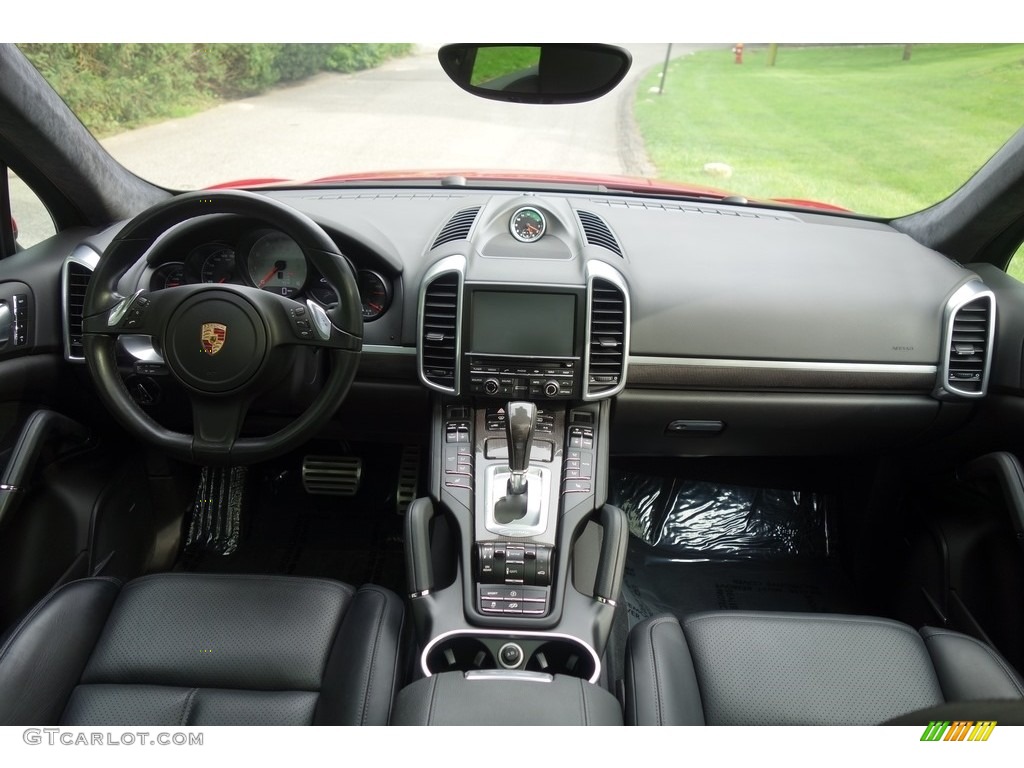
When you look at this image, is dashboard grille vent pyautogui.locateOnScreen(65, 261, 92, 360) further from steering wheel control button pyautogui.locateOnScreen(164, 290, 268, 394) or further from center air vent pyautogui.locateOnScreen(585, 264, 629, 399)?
center air vent pyautogui.locateOnScreen(585, 264, 629, 399)

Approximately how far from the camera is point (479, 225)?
226 centimetres

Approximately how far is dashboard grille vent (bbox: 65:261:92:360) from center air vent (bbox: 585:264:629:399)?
4.75ft

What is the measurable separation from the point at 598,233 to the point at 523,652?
123 centimetres

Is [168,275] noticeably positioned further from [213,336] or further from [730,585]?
[730,585]

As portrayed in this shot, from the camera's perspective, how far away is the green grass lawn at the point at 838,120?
2.22 metres

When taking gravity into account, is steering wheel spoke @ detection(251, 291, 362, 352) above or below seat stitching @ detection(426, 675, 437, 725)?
above

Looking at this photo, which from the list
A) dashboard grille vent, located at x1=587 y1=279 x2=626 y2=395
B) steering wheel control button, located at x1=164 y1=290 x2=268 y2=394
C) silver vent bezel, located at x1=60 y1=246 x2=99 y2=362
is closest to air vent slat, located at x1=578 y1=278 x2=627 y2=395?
dashboard grille vent, located at x1=587 y1=279 x2=626 y2=395

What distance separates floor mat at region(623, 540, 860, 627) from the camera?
8.95ft

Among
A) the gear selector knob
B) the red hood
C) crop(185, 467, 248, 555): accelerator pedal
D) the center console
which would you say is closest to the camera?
the center console

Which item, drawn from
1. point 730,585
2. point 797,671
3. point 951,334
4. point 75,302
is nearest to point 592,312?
point 797,671

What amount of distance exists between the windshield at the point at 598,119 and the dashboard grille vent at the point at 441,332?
2.01 feet

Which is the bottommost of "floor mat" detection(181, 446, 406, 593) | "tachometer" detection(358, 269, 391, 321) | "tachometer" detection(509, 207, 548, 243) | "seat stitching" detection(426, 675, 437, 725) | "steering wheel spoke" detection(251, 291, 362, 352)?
"floor mat" detection(181, 446, 406, 593)

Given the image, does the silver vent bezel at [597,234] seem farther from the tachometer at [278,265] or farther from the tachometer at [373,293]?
the tachometer at [278,265]

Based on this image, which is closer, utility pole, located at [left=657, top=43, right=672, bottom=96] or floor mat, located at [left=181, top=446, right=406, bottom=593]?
utility pole, located at [left=657, top=43, right=672, bottom=96]
